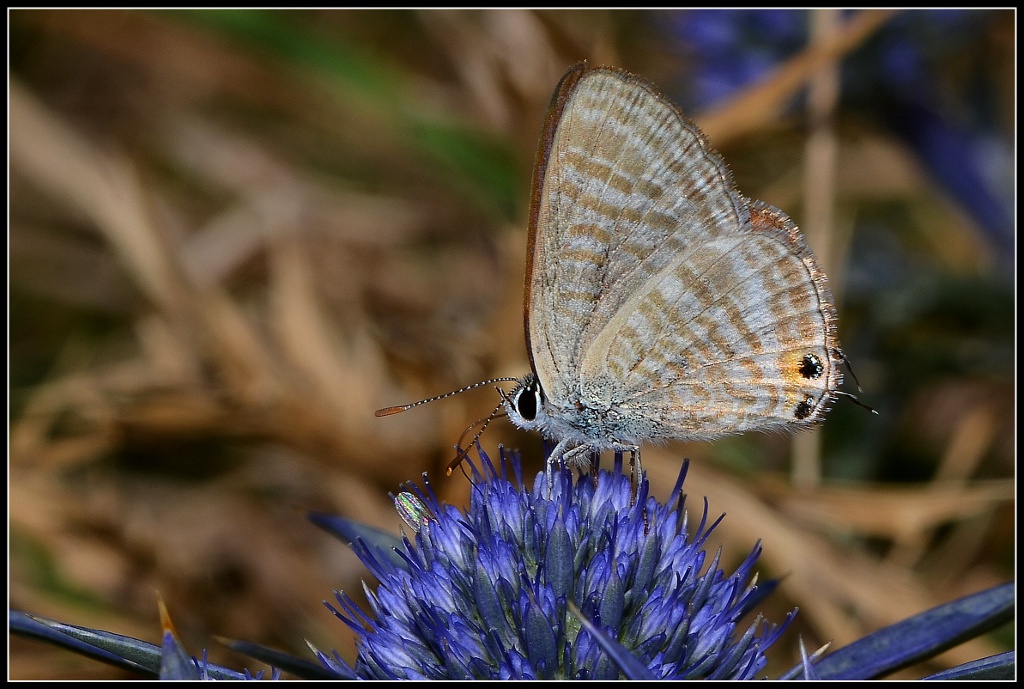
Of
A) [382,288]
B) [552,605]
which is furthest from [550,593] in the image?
[382,288]

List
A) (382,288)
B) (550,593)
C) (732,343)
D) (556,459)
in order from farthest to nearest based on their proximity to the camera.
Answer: (382,288), (732,343), (556,459), (550,593)

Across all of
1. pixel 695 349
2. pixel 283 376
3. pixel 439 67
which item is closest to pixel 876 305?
pixel 695 349

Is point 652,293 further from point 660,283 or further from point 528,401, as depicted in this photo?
point 528,401

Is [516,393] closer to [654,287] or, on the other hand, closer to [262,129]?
[654,287]

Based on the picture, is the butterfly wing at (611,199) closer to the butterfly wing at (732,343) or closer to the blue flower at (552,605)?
the butterfly wing at (732,343)

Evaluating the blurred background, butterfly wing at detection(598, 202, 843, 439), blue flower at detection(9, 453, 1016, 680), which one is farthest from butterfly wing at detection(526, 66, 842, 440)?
the blurred background

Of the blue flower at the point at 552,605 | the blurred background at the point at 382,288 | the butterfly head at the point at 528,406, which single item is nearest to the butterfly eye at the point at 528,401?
the butterfly head at the point at 528,406
